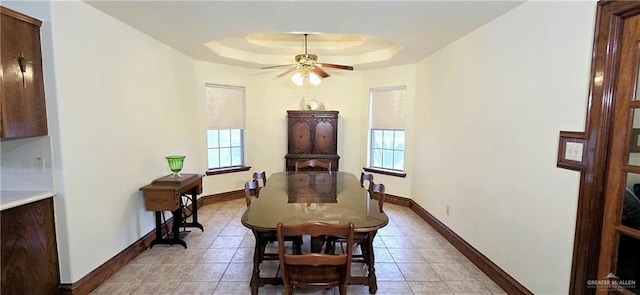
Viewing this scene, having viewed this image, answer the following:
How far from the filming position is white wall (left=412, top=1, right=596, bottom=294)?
2.01 m

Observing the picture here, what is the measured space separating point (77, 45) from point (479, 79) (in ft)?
12.0

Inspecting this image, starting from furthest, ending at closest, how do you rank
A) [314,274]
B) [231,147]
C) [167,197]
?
[231,147] < [167,197] < [314,274]

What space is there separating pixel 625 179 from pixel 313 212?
6.50 feet

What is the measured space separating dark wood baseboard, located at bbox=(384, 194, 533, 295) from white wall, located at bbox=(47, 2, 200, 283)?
357 cm

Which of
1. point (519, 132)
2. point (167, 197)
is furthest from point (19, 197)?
point (519, 132)

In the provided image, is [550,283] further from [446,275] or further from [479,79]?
[479,79]

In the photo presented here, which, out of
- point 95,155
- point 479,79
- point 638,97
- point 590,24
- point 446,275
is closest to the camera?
point 638,97

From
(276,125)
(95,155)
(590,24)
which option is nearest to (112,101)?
(95,155)

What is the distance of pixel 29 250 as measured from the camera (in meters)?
2.22

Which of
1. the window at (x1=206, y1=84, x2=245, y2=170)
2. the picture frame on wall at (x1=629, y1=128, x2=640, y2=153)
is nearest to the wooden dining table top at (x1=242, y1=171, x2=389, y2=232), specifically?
the picture frame on wall at (x1=629, y1=128, x2=640, y2=153)

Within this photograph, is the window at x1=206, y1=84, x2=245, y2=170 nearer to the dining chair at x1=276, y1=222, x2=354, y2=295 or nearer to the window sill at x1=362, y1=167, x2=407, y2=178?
the window sill at x1=362, y1=167, x2=407, y2=178

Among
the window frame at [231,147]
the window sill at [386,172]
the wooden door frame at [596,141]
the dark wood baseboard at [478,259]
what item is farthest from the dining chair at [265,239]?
the window sill at [386,172]

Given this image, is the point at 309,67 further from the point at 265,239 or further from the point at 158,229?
the point at 158,229

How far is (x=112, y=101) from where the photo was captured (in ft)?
9.34
